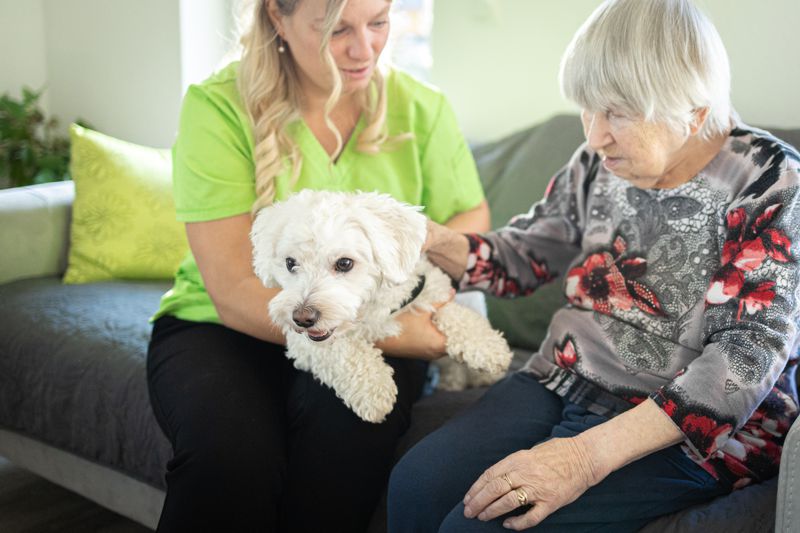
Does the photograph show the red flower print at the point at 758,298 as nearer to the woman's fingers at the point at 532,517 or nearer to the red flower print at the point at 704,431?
the red flower print at the point at 704,431

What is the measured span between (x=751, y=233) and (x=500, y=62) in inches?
60.4

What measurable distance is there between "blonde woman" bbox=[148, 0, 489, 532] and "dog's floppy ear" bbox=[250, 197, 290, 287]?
0.12 metres

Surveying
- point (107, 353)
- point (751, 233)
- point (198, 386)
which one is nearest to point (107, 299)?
point (107, 353)

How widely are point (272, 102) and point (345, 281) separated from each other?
50cm

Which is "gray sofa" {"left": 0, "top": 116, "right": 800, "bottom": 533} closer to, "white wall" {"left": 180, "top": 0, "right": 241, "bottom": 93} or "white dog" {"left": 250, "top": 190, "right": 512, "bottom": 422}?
"white dog" {"left": 250, "top": 190, "right": 512, "bottom": 422}

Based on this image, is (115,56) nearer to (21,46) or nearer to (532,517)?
(21,46)

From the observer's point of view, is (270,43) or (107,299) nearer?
(270,43)

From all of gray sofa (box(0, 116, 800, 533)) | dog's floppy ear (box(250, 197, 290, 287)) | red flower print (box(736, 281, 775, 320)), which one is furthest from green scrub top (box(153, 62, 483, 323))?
red flower print (box(736, 281, 775, 320))

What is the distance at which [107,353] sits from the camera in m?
1.94

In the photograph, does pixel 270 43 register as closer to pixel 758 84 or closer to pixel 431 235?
pixel 431 235

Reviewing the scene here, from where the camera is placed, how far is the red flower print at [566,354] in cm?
147

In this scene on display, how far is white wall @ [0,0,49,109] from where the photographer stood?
3.47 metres

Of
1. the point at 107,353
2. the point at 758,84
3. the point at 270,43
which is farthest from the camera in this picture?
the point at 758,84

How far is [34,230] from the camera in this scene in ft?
7.83
